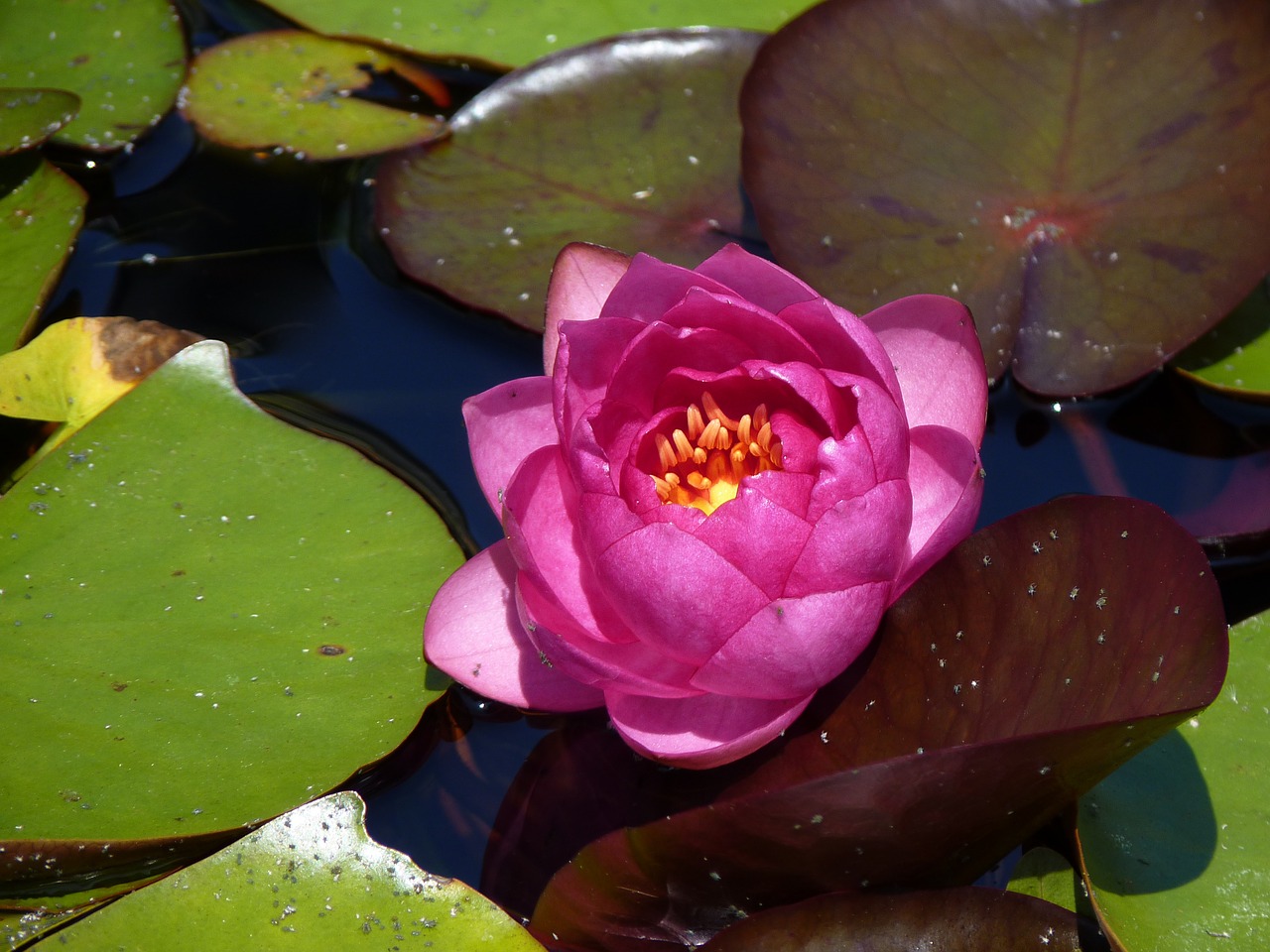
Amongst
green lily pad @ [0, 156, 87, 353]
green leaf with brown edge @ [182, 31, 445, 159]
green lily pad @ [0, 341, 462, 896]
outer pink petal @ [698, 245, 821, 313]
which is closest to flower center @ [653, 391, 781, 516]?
outer pink petal @ [698, 245, 821, 313]

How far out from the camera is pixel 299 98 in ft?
7.23

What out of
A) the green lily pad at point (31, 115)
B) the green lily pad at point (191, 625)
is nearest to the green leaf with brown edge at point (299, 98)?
the green lily pad at point (31, 115)

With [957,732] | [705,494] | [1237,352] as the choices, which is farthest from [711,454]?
[1237,352]

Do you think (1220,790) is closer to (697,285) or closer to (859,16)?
(697,285)

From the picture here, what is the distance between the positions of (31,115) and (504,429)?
1.28m

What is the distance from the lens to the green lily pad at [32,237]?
70.1 inches

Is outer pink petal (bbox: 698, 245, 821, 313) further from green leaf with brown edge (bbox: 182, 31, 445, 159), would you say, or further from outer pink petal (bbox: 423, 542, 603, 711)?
green leaf with brown edge (bbox: 182, 31, 445, 159)

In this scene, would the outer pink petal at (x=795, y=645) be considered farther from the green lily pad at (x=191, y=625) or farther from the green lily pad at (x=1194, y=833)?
the green lily pad at (x=191, y=625)

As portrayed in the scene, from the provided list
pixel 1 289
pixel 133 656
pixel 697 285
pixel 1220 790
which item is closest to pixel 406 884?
pixel 133 656

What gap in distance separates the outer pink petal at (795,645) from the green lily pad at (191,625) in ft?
1.65

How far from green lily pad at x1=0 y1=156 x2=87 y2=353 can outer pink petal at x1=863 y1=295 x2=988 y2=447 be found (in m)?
1.50

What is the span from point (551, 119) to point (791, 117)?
54 centimetres

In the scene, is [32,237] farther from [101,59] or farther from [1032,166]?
[1032,166]

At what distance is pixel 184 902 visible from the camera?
3.81 ft
